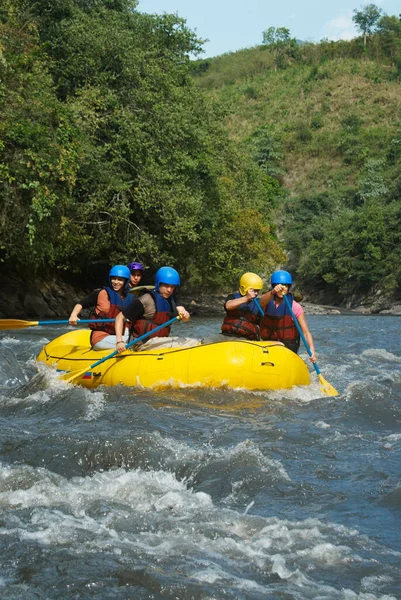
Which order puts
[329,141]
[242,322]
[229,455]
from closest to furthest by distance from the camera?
1. [229,455]
2. [242,322]
3. [329,141]

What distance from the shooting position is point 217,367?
7.82 m

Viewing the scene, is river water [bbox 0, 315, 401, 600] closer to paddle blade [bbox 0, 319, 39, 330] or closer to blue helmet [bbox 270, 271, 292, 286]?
blue helmet [bbox 270, 271, 292, 286]

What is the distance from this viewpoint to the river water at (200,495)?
3.65m

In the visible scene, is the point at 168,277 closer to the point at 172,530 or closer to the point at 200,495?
the point at 200,495

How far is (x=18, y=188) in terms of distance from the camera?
16.4 metres

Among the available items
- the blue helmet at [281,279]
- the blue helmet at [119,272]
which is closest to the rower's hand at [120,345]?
the blue helmet at [119,272]

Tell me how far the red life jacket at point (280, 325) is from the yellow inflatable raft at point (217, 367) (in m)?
0.83

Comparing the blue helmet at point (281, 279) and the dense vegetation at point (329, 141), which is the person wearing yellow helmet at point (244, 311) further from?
the dense vegetation at point (329, 141)

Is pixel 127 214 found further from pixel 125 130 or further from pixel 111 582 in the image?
pixel 111 582

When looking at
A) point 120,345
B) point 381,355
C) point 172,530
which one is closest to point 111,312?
point 120,345

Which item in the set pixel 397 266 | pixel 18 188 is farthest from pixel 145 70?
pixel 397 266

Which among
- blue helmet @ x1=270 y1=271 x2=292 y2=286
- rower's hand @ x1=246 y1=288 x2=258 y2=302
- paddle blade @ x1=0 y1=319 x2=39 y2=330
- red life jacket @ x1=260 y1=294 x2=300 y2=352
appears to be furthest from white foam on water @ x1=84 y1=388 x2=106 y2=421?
paddle blade @ x1=0 y1=319 x2=39 y2=330

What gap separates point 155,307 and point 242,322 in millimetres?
985

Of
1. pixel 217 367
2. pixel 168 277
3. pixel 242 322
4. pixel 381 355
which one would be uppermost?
pixel 168 277
